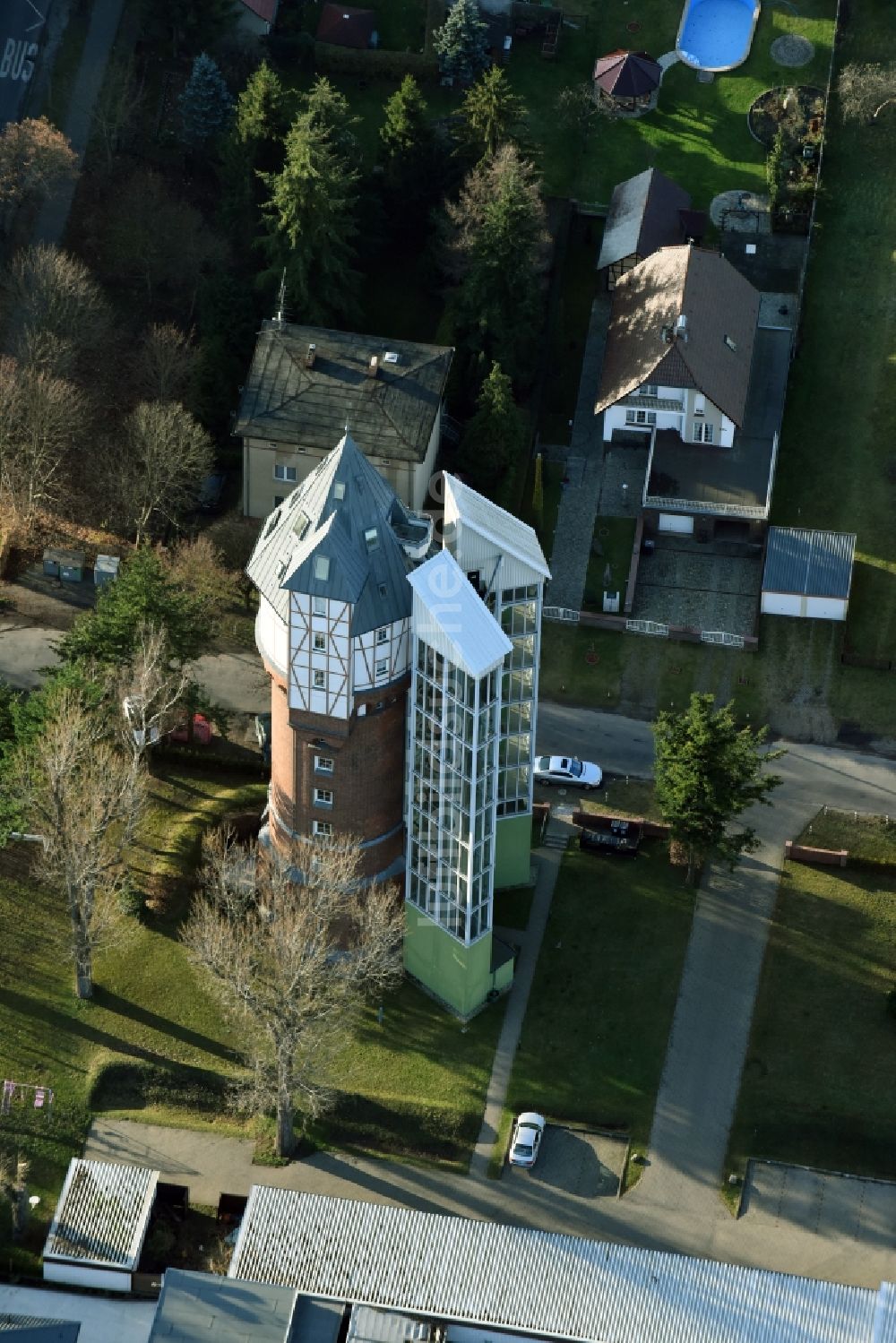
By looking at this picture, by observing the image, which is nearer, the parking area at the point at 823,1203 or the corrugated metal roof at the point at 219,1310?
the corrugated metal roof at the point at 219,1310

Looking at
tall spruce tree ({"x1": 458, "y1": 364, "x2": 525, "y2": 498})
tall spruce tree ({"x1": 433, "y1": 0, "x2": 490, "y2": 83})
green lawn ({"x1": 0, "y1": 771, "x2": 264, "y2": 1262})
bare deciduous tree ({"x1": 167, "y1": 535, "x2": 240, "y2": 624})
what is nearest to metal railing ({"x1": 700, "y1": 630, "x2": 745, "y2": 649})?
tall spruce tree ({"x1": 458, "y1": 364, "x2": 525, "y2": 498})

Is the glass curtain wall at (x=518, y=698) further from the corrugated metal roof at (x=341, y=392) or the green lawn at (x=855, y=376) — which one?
the green lawn at (x=855, y=376)

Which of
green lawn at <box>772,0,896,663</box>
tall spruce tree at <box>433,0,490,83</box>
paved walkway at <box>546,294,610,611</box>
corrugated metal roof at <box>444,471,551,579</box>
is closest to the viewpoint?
corrugated metal roof at <box>444,471,551,579</box>

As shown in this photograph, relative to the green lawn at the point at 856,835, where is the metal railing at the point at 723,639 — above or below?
above

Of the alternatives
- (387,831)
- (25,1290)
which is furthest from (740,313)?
(25,1290)

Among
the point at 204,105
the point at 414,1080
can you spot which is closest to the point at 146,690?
the point at 414,1080

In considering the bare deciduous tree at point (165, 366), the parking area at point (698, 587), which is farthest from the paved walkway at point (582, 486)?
the bare deciduous tree at point (165, 366)

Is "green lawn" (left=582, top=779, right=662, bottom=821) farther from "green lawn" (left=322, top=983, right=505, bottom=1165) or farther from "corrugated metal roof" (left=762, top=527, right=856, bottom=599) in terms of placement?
"corrugated metal roof" (left=762, top=527, right=856, bottom=599)
